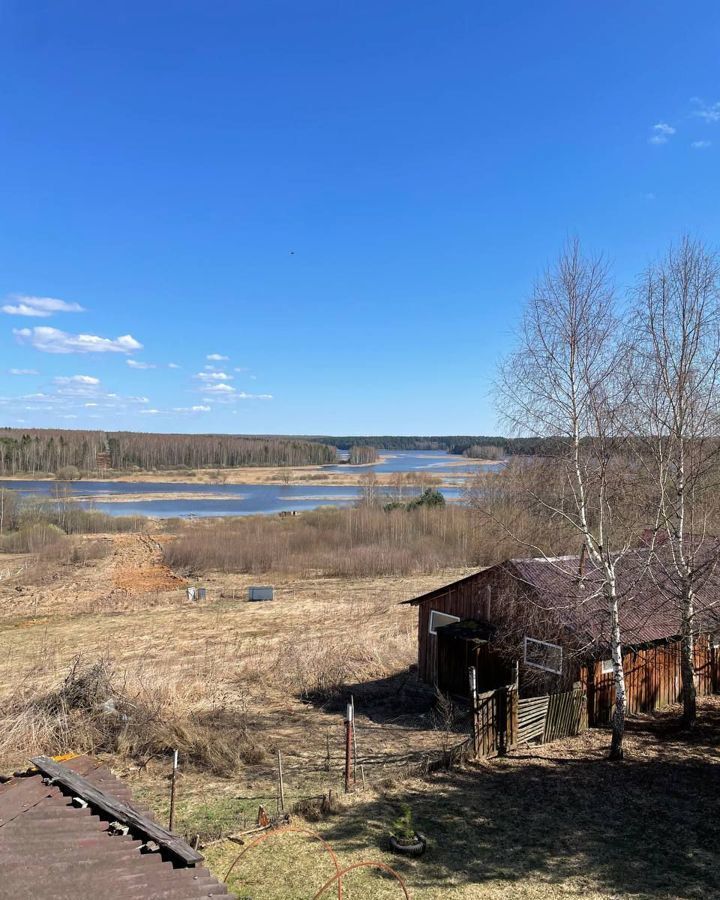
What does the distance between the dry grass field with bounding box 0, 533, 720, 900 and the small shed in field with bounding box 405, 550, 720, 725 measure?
0.99m

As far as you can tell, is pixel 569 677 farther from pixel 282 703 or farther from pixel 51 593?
pixel 51 593

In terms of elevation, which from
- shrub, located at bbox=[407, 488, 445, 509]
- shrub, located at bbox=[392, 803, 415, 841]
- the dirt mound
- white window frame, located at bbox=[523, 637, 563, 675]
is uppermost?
shrub, located at bbox=[407, 488, 445, 509]

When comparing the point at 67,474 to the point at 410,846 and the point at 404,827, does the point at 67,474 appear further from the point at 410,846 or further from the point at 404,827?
the point at 410,846

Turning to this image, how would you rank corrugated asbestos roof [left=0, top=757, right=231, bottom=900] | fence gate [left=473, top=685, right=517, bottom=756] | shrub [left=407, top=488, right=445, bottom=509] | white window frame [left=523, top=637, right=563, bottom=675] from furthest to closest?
shrub [left=407, top=488, right=445, bottom=509], white window frame [left=523, top=637, right=563, bottom=675], fence gate [left=473, top=685, right=517, bottom=756], corrugated asbestos roof [left=0, top=757, right=231, bottom=900]

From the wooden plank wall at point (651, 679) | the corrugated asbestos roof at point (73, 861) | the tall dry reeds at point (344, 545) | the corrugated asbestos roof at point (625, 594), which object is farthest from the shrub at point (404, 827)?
the tall dry reeds at point (344, 545)

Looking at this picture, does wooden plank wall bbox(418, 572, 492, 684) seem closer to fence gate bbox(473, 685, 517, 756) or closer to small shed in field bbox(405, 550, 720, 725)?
small shed in field bbox(405, 550, 720, 725)

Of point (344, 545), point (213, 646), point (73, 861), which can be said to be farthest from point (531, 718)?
point (344, 545)

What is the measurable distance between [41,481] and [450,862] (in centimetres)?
11563

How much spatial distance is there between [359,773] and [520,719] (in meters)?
3.44

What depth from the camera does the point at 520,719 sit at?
12.7m

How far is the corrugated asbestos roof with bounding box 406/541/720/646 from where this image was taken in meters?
11.9

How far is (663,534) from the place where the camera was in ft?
45.9

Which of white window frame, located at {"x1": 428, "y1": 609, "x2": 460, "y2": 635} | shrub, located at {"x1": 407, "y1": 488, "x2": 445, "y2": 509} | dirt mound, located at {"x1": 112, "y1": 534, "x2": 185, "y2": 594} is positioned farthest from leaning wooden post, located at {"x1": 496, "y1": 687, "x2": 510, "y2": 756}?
shrub, located at {"x1": 407, "y1": 488, "x2": 445, "y2": 509}

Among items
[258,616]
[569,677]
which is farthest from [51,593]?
[569,677]
